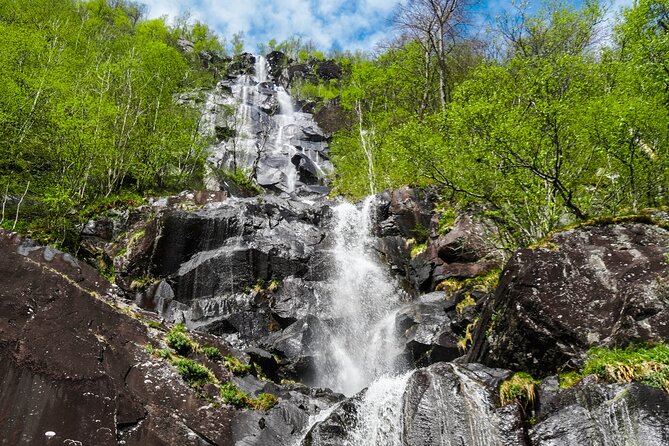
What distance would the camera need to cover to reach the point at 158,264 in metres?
19.0

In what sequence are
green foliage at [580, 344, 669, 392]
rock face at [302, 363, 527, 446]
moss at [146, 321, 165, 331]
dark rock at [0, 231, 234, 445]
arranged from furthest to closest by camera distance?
moss at [146, 321, 165, 331]
dark rock at [0, 231, 234, 445]
rock face at [302, 363, 527, 446]
green foliage at [580, 344, 669, 392]

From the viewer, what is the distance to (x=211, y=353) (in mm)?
11602

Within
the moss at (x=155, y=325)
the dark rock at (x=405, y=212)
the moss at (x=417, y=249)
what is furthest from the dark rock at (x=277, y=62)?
the moss at (x=155, y=325)

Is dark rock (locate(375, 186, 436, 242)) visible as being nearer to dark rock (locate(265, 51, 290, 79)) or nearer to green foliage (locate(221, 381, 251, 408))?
green foliage (locate(221, 381, 251, 408))

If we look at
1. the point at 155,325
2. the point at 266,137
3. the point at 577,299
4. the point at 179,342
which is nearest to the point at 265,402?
the point at 179,342

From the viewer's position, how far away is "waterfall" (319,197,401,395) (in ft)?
49.9

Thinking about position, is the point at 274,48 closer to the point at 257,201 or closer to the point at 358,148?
the point at 358,148

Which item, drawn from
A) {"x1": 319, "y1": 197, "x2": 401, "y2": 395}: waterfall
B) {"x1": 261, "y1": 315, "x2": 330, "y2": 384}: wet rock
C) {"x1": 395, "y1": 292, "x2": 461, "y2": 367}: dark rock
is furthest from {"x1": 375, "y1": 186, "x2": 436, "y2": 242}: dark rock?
{"x1": 261, "y1": 315, "x2": 330, "y2": 384}: wet rock

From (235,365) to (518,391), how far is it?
281 inches

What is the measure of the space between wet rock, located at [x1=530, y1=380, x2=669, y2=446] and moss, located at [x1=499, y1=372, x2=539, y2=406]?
32cm

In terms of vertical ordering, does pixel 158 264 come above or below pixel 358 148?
below

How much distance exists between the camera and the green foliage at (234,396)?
34.5ft

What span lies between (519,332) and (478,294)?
569 centimetres

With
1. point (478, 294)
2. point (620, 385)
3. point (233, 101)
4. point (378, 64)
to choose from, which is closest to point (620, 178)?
point (478, 294)
